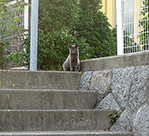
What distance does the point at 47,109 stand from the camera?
3561mm

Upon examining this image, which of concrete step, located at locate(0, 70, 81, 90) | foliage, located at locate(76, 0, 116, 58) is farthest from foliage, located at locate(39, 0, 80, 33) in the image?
concrete step, located at locate(0, 70, 81, 90)

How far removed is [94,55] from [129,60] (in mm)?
6887

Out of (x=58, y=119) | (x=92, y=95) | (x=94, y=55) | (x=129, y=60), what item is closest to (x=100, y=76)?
(x=92, y=95)

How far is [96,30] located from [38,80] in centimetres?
716

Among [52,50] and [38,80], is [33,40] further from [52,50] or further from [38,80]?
[52,50]

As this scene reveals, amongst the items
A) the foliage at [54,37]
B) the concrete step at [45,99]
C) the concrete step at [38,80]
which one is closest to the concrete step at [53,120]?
the concrete step at [45,99]

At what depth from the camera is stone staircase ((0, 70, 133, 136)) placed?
3133mm

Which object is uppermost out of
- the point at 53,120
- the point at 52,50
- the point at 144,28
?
the point at 144,28

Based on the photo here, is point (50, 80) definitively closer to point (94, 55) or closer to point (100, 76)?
point (100, 76)

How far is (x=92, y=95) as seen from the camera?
3811mm

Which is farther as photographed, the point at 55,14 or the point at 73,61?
the point at 55,14

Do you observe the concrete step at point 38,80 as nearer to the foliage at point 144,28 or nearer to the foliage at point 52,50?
the foliage at point 144,28

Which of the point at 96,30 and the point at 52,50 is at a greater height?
the point at 96,30

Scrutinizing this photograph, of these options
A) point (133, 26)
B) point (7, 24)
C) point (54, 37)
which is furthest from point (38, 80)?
point (7, 24)
